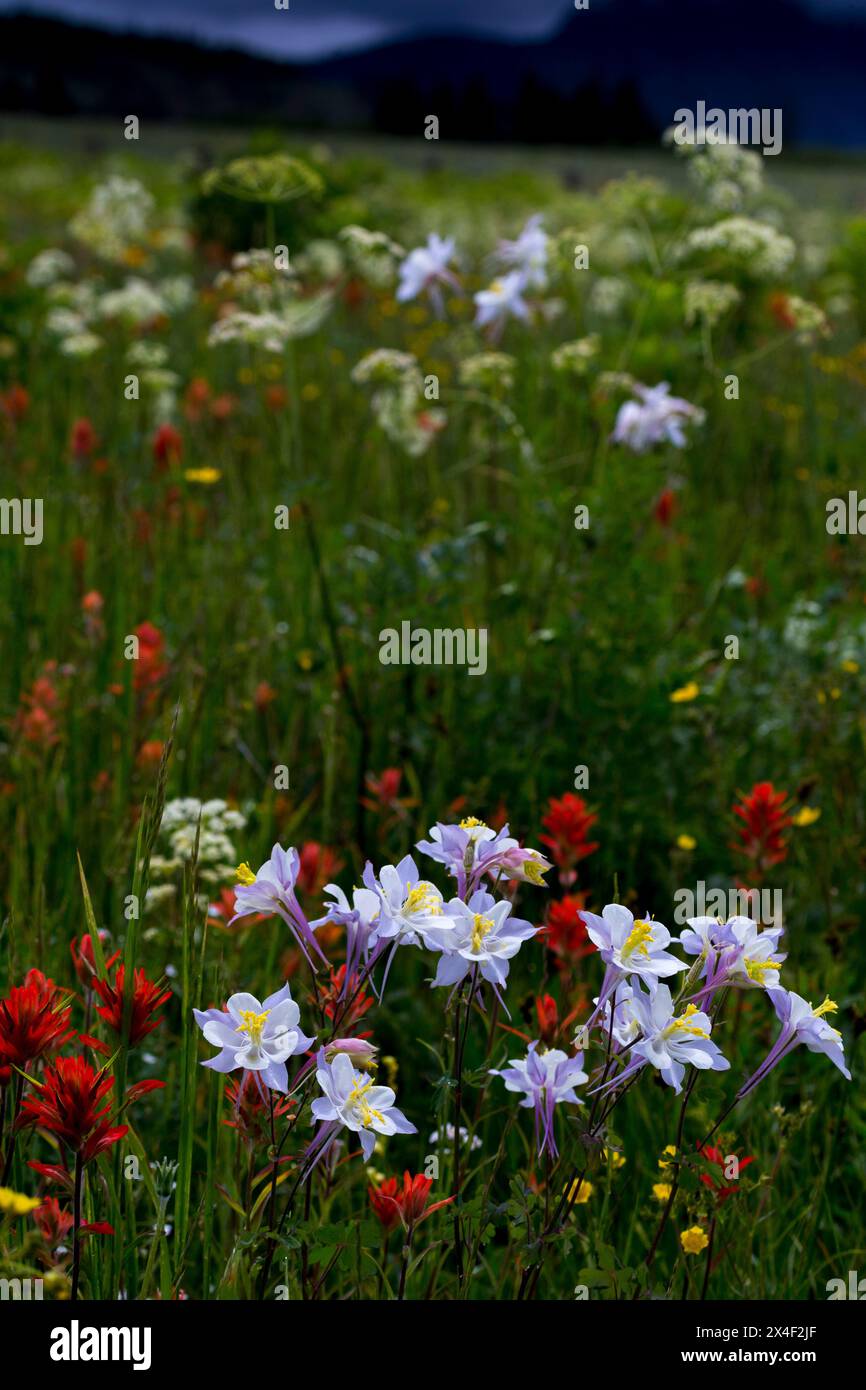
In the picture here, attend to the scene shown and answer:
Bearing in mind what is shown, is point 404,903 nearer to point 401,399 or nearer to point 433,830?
point 433,830

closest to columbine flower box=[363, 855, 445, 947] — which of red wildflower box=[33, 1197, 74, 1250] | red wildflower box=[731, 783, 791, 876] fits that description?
red wildflower box=[33, 1197, 74, 1250]

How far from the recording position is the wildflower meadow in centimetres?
120

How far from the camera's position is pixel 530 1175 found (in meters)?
1.53

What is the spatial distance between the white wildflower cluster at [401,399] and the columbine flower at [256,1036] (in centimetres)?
203

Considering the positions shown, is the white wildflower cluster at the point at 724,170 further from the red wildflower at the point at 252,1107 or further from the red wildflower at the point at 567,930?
the red wildflower at the point at 252,1107

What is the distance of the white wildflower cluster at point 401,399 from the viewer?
2943mm

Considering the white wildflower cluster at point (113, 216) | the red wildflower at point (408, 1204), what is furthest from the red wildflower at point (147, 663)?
the white wildflower cluster at point (113, 216)

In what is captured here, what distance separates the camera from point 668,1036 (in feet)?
3.69

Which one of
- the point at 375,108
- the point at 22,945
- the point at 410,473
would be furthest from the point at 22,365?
the point at 375,108

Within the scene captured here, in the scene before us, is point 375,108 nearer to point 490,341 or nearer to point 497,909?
point 490,341

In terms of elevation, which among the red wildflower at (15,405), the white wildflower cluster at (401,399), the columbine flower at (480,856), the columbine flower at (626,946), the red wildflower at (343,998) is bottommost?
the red wildflower at (343,998)

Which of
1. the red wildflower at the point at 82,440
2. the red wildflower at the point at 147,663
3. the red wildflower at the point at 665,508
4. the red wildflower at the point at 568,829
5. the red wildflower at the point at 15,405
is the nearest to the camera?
the red wildflower at the point at 568,829

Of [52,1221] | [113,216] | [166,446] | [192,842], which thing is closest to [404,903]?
[52,1221]

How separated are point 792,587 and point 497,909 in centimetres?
318
